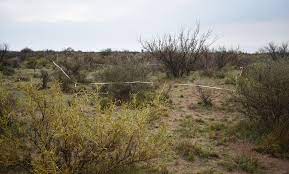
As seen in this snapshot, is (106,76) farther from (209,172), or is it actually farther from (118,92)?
(209,172)

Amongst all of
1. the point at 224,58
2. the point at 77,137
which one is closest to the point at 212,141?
the point at 77,137

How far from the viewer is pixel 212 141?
10000 millimetres

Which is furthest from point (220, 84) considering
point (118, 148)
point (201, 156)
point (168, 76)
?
point (118, 148)

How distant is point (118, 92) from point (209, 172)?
27.3ft

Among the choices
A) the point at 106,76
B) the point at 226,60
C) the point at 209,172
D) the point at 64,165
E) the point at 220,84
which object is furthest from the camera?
the point at 226,60

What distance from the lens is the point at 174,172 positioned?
778 cm

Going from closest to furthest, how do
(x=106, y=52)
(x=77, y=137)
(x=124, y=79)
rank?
(x=77, y=137) → (x=124, y=79) → (x=106, y=52)

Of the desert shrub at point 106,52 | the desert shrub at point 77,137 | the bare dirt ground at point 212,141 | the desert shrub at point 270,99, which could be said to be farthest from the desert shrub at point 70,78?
the desert shrub at point 106,52

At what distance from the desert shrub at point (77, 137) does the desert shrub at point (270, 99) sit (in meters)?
4.13

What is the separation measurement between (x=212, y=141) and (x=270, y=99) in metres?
1.72

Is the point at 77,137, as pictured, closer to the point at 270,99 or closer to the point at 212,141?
the point at 212,141

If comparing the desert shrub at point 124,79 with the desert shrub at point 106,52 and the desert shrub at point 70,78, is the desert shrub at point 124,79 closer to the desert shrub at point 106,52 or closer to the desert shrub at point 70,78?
the desert shrub at point 70,78

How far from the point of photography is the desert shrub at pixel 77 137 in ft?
20.2

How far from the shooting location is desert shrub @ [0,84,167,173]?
6.16 m
